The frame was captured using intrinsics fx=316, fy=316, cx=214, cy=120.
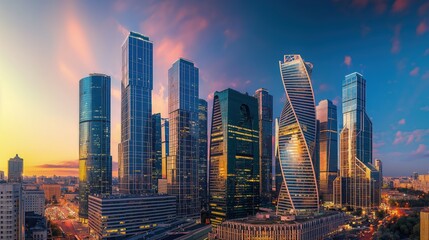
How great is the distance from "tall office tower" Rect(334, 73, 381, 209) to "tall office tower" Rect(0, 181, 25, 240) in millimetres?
51653

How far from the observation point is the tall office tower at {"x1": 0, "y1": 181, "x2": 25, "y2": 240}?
17359 millimetres

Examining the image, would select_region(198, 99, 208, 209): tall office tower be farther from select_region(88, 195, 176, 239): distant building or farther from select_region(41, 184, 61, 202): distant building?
select_region(41, 184, 61, 202): distant building

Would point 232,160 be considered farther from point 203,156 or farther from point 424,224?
point 424,224

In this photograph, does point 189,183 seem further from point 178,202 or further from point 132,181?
point 132,181

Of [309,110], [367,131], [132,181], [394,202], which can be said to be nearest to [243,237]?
[309,110]

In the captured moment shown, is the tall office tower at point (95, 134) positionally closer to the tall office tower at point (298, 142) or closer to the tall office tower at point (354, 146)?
the tall office tower at point (298, 142)

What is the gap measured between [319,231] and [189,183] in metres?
22.0

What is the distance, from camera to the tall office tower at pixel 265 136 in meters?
59.6

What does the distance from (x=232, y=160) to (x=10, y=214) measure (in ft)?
95.0

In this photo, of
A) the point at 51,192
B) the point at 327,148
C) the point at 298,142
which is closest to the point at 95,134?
the point at 51,192

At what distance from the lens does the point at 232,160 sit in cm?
4300

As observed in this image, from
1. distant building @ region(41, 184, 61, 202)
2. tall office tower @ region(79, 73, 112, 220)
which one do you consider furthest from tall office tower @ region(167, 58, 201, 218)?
distant building @ region(41, 184, 61, 202)

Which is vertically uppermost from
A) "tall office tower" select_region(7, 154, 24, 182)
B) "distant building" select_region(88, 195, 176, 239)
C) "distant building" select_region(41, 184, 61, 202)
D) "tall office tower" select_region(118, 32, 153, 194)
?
"tall office tower" select_region(118, 32, 153, 194)

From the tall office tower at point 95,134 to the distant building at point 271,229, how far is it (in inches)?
1242
